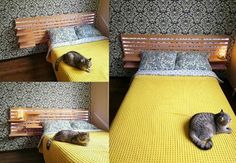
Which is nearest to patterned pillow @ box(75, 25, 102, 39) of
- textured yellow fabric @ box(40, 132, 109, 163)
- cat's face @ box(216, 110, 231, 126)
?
textured yellow fabric @ box(40, 132, 109, 163)

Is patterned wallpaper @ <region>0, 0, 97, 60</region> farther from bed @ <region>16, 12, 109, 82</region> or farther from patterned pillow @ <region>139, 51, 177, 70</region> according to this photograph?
patterned pillow @ <region>139, 51, 177, 70</region>

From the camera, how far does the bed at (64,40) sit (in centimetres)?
74

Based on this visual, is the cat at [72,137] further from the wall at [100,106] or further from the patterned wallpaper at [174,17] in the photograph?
the patterned wallpaper at [174,17]

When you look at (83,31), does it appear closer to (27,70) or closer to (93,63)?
(93,63)

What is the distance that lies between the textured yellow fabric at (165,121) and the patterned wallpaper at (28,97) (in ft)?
0.99

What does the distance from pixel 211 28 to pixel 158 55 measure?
0.26 meters

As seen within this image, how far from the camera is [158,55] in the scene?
1231 mm

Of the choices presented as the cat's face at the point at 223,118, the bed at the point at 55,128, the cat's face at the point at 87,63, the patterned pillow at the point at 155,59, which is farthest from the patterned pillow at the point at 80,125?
the cat's face at the point at 223,118

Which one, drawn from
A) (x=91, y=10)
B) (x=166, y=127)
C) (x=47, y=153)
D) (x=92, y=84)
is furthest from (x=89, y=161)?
(x=91, y=10)

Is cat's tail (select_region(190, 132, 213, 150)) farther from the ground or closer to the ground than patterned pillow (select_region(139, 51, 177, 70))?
closer to the ground

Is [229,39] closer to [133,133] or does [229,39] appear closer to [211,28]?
[211,28]

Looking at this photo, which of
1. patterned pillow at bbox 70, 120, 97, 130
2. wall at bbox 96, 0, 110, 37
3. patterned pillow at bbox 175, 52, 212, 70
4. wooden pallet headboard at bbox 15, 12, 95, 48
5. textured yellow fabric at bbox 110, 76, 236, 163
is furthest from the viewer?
patterned pillow at bbox 175, 52, 212, 70

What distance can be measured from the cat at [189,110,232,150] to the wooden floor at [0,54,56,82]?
0.66 m

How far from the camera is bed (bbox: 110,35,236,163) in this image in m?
1.08
